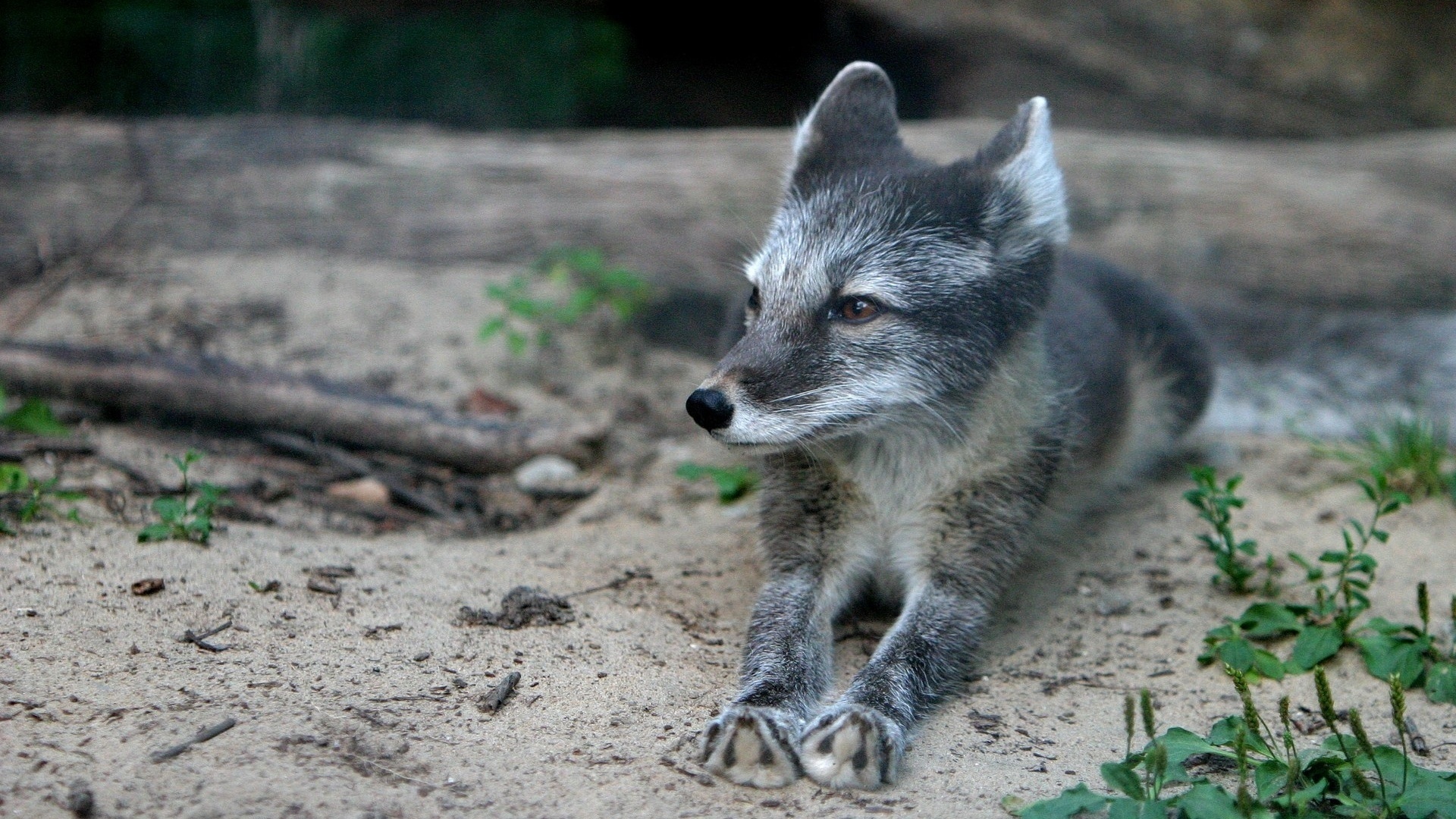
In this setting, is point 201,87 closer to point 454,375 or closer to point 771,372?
point 454,375

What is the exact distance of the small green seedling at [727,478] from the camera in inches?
185

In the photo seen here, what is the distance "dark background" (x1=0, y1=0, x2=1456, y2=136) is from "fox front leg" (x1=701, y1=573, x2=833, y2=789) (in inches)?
199

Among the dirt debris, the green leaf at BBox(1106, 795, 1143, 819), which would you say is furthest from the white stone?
the green leaf at BBox(1106, 795, 1143, 819)

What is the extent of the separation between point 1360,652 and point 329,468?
12.5ft

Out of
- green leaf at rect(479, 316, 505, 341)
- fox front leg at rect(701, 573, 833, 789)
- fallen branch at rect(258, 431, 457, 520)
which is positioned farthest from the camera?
green leaf at rect(479, 316, 505, 341)

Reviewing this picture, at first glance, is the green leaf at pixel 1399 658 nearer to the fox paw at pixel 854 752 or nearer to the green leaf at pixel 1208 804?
the green leaf at pixel 1208 804

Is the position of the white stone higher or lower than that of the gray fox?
lower

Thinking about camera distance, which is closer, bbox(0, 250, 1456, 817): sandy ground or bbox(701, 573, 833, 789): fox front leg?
bbox(0, 250, 1456, 817): sandy ground

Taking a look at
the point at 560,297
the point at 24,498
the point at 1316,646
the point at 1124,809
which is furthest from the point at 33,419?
the point at 1316,646

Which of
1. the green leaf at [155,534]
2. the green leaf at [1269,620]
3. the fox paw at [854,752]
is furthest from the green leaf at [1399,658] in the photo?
the green leaf at [155,534]

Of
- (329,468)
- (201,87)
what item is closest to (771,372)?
(329,468)

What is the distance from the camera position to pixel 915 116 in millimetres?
8188

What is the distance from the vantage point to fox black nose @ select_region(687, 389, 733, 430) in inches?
124

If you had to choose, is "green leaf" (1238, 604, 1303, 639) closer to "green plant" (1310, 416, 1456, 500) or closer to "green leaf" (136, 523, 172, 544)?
"green plant" (1310, 416, 1456, 500)
